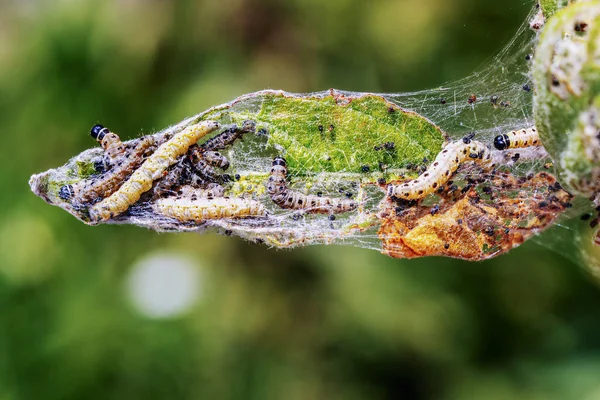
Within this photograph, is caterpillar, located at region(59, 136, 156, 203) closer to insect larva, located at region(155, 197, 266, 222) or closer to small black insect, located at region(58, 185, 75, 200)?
small black insect, located at region(58, 185, 75, 200)

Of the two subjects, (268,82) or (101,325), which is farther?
(268,82)

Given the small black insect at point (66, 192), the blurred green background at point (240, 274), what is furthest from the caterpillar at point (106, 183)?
the blurred green background at point (240, 274)

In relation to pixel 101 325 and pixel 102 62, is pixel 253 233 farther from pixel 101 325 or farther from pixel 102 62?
pixel 102 62

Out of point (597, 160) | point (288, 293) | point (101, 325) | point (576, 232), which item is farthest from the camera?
point (288, 293)

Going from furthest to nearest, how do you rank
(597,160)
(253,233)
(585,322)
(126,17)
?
(126,17), (585,322), (253,233), (597,160)

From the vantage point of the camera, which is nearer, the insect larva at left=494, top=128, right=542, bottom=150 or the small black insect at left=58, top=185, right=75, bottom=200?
the insect larva at left=494, top=128, right=542, bottom=150

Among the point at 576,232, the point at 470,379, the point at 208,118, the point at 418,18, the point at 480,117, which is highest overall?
the point at 418,18

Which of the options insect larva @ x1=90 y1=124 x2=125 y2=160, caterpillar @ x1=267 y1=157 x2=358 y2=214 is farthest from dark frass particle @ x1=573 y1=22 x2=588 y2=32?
insect larva @ x1=90 y1=124 x2=125 y2=160

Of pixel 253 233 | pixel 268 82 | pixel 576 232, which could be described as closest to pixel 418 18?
pixel 268 82
